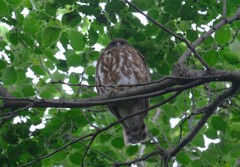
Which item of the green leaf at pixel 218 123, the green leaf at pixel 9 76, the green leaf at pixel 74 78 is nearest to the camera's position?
the green leaf at pixel 218 123

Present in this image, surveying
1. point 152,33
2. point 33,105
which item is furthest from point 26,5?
point 33,105

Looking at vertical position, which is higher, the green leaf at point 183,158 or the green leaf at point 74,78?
the green leaf at point 74,78

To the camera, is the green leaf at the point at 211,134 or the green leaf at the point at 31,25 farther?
the green leaf at the point at 211,134

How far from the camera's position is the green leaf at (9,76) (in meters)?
4.85

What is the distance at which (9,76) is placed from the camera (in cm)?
487

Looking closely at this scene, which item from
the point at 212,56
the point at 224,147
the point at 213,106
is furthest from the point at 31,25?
the point at 224,147

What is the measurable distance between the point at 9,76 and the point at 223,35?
81.5 inches

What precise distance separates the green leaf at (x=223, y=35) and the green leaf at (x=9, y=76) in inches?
76.9

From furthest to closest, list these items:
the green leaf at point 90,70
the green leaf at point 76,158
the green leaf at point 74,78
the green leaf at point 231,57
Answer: the green leaf at point 90,70, the green leaf at point 74,78, the green leaf at point 76,158, the green leaf at point 231,57

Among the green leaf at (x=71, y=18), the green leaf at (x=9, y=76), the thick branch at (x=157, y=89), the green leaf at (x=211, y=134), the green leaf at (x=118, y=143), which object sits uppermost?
the green leaf at (x=71, y=18)

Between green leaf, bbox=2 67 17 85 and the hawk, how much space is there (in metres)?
1.06

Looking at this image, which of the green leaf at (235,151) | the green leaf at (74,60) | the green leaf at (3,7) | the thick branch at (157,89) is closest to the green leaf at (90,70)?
the green leaf at (74,60)

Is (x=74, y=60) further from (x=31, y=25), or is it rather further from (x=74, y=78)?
(x=31, y=25)

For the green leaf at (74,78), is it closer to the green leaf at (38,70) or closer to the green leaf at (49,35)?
the green leaf at (38,70)
